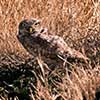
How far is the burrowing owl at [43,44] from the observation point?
5.32 m

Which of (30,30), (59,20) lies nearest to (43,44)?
(30,30)

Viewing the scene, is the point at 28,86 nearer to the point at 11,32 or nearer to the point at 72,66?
the point at 72,66

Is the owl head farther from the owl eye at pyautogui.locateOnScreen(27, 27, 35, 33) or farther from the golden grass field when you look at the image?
the golden grass field

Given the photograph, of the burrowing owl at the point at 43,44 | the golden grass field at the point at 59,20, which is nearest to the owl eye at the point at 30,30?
the burrowing owl at the point at 43,44

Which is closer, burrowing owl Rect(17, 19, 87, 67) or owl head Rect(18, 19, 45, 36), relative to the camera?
burrowing owl Rect(17, 19, 87, 67)

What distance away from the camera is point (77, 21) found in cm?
642

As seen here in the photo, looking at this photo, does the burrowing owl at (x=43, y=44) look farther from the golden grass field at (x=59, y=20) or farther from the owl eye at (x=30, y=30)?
the golden grass field at (x=59, y=20)

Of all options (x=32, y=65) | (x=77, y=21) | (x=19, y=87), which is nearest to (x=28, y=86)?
(x=19, y=87)

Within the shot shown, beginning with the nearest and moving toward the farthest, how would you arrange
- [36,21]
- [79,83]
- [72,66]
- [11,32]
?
1. [79,83]
2. [72,66]
3. [36,21]
4. [11,32]

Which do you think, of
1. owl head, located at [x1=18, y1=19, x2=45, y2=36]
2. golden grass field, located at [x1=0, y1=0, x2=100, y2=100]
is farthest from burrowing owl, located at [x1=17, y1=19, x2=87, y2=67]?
golden grass field, located at [x1=0, y1=0, x2=100, y2=100]

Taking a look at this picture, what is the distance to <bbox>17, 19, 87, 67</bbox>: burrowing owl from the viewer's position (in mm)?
5316

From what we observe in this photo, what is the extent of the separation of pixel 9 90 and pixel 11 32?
1.15 meters

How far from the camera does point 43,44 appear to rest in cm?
535

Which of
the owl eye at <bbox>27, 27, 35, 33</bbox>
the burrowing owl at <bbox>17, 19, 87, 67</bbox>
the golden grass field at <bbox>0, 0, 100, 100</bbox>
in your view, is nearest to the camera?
the burrowing owl at <bbox>17, 19, 87, 67</bbox>
